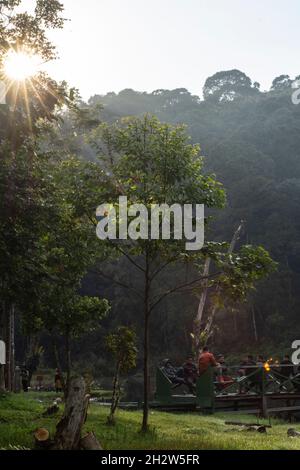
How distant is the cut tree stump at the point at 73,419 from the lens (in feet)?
28.6

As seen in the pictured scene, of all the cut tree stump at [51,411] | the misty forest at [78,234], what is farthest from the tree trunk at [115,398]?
the cut tree stump at [51,411]

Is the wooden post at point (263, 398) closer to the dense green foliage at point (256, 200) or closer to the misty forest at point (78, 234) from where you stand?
the misty forest at point (78, 234)

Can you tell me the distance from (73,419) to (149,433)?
4.00 meters

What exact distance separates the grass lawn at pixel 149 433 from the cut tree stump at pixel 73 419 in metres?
0.86

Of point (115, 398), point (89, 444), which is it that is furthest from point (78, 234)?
point (89, 444)

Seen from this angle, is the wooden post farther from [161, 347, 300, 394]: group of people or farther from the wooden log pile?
the wooden log pile

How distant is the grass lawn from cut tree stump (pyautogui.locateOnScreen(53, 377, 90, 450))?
0.86 meters

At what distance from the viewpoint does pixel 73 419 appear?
8977mm

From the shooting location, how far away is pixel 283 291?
→ 50.7 meters

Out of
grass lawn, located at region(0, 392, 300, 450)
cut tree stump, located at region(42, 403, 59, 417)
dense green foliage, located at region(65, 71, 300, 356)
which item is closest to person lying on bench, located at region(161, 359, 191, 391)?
grass lawn, located at region(0, 392, 300, 450)

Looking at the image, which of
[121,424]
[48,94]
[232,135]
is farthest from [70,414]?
A: [232,135]

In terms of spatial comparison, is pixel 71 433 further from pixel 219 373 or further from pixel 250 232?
pixel 250 232

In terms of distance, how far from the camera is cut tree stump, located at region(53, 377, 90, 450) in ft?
28.6

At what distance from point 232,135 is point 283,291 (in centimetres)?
2312
